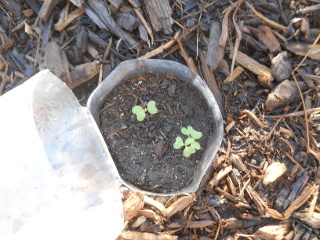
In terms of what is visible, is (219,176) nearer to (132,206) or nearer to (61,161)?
(132,206)

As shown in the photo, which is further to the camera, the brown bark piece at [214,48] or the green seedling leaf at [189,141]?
the brown bark piece at [214,48]

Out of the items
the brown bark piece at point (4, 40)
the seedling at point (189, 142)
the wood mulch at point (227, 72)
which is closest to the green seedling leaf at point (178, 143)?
the seedling at point (189, 142)

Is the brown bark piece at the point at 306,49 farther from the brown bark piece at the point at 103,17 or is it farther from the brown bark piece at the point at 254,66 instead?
the brown bark piece at the point at 103,17

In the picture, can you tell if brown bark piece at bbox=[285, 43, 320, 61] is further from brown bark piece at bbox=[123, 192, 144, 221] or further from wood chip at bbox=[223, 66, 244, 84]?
brown bark piece at bbox=[123, 192, 144, 221]

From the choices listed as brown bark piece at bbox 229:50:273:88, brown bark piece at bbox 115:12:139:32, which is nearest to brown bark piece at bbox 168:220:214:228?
brown bark piece at bbox 229:50:273:88

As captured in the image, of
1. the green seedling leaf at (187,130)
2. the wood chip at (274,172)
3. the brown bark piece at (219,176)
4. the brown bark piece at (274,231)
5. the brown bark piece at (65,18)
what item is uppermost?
the brown bark piece at (65,18)

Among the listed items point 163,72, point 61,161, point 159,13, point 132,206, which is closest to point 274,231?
point 132,206

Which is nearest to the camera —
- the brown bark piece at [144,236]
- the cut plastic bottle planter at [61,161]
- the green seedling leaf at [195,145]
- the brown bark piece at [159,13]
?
the cut plastic bottle planter at [61,161]

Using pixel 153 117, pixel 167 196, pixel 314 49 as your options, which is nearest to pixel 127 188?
pixel 167 196
